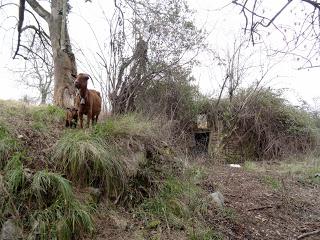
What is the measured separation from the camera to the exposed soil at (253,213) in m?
3.99

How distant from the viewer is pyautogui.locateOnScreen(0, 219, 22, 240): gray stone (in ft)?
10.6

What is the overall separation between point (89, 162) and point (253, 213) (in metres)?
2.67

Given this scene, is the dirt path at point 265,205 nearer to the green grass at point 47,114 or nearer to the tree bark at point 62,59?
the green grass at point 47,114

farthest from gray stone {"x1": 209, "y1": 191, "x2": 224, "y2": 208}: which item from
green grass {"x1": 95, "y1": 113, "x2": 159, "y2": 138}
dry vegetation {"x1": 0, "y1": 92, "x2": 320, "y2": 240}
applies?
green grass {"x1": 95, "y1": 113, "x2": 159, "y2": 138}

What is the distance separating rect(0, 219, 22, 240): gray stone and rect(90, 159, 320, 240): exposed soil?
0.80 metres

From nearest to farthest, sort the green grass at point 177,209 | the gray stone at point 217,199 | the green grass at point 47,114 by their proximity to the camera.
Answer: the green grass at point 177,209
the gray stone at point 217,199
the green grass at point 47,114

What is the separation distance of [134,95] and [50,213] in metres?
4.41

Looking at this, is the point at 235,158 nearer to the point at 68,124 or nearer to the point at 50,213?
the point at 68,124

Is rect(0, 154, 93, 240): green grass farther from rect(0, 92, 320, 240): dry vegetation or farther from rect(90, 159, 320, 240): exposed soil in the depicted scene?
rect(90, 159, 320, 240): exposed soil

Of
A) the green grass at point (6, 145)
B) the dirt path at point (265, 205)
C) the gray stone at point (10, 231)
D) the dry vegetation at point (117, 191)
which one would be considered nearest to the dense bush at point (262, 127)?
the dirt path at point (265, 205)

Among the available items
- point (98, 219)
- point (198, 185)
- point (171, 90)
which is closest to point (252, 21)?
point (198, 185)

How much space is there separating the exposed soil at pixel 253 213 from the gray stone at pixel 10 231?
2.64ft

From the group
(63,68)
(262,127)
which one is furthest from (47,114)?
(262,127)

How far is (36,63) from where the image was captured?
34.4 ft
